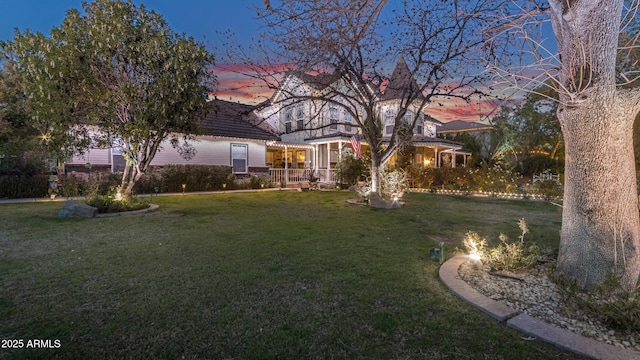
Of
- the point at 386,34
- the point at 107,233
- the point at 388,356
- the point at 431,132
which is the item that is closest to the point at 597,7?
the point at 388,356

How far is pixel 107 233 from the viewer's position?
21.2 ft

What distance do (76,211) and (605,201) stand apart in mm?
11087

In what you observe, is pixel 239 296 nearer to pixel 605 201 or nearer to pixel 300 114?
pixel 605 201

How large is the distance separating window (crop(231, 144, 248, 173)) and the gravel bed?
16.9 metres

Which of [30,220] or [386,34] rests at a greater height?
[386,34]

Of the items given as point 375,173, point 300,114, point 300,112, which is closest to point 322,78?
point 375,173

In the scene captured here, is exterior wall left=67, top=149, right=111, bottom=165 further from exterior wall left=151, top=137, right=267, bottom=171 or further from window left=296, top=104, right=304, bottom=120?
window left=296, top=104, right=304, bottom=120

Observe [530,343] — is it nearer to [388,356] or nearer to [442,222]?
[388,356]

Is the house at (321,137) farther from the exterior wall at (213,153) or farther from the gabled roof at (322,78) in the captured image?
the gabled roof at (322,78)

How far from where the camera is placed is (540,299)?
10.8 ft

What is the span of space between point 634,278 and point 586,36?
2818 mm

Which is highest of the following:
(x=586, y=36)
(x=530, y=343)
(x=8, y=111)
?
(x=8, y=111)

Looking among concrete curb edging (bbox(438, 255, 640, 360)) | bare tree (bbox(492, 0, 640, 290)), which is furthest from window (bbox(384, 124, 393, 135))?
concrete curb edging (bbox(438, 255, 640, 360))

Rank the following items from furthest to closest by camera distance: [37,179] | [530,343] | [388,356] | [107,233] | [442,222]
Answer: [37,179]
[442,222]
[107,233]
[530,343]
[388,356]
